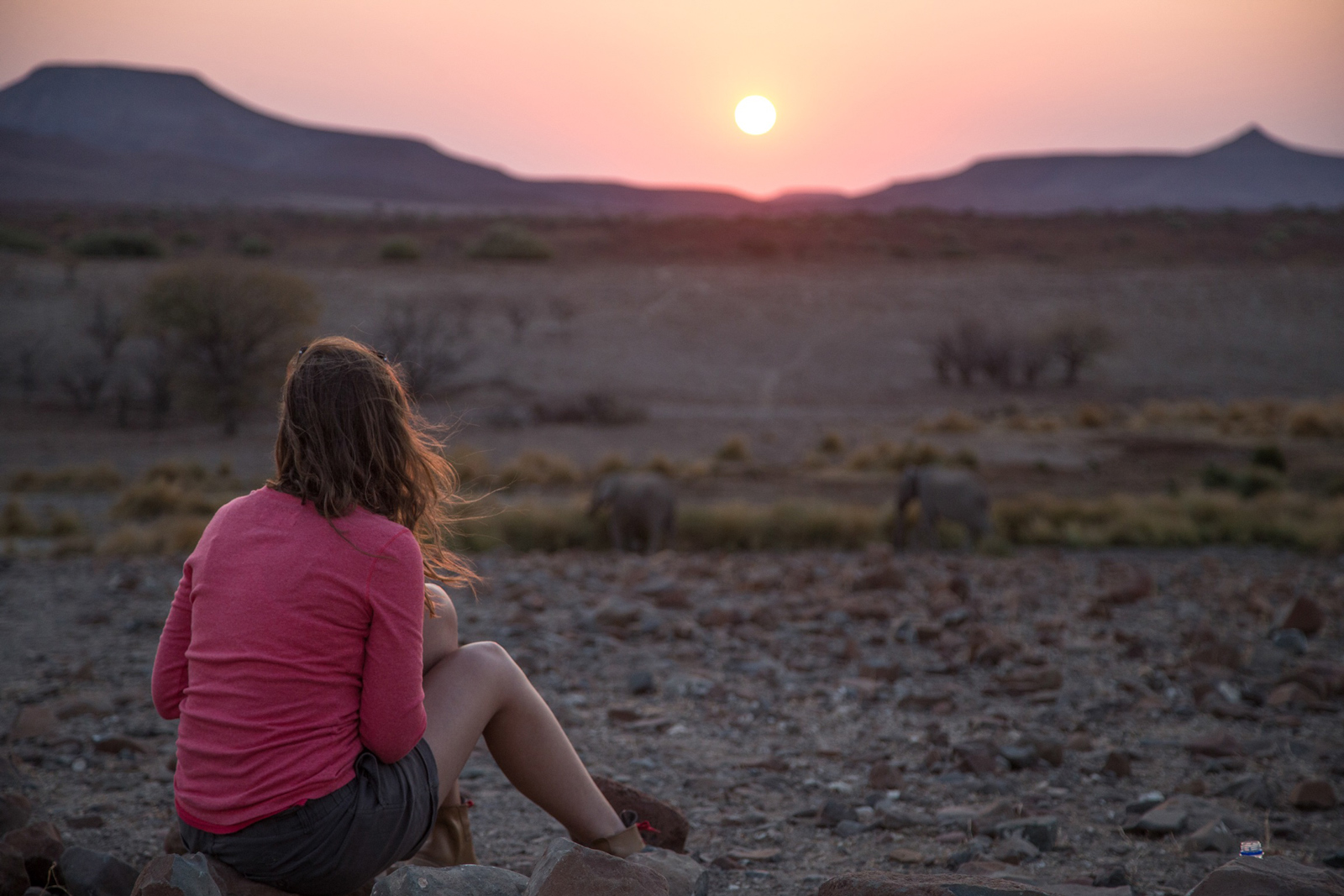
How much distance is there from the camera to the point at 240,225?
5197cm

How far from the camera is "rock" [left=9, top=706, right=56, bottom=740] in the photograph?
13.1 ft

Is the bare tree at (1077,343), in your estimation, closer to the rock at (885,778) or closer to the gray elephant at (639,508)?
the gray elephant at (639,508)

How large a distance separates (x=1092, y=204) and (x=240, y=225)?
13506 centimetres

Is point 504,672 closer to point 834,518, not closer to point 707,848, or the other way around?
point 707,848

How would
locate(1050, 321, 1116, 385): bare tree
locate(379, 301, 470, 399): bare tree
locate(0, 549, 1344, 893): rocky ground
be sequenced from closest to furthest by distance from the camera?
locate(0, 549, 1344, 893): rocky ground → locate(379, 301, 470, 399): bare tree → locate(1050, 321, 1116, 385): bare tree

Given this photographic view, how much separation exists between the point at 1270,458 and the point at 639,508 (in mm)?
10963

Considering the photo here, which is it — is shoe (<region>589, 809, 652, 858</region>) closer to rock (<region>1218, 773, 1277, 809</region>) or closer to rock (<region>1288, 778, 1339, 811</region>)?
rock (<region>1218, 773, 1277, 809</region>)

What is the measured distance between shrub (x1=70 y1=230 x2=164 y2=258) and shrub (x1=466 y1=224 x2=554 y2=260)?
40.1ft

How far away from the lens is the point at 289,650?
198 cm

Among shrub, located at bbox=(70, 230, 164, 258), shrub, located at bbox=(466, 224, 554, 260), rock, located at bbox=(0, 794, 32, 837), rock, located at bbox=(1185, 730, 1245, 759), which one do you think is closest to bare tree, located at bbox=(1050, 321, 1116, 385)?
shrub, located at bbox=(466, 224, 554, 260)

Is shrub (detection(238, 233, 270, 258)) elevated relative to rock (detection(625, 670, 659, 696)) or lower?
elevated

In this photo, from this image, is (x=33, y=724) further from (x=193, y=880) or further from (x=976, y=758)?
(x=976, y=758)

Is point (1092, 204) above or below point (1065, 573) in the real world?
above

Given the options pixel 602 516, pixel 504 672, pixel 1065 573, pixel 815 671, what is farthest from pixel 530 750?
pixel 602 516
